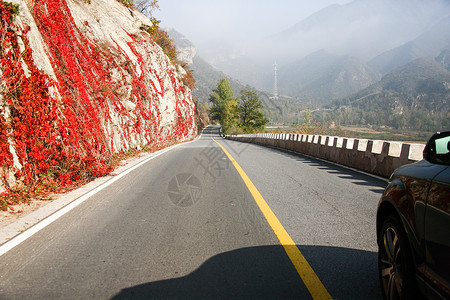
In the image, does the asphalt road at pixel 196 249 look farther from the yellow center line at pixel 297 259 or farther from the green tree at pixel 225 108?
the green tree at pixel 225 108

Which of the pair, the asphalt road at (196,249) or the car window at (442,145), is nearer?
the car window at (442,145)

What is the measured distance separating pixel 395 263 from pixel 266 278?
1.13 metres

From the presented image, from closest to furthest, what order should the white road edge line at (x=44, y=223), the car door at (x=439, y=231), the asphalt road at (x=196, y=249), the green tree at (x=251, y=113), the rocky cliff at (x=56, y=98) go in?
the car door at (x=439, y=231), the asphalt road at (x=196, y=249), the white road edge line at (x=44, y=223), the rocky cliff at (x=56, y=98), the green tree at (x=251, y=113)

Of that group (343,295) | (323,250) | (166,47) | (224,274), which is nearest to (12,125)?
(224,274)

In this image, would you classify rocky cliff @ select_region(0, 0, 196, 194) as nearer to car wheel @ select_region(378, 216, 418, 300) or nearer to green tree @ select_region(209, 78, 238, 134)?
car wheel @ select_region(378, 216, 418, 300)

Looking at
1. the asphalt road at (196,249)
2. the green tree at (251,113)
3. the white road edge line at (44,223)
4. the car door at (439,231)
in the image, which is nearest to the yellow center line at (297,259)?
the asphalt road at (196,249)

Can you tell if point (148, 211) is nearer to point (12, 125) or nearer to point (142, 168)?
point (12, 125)

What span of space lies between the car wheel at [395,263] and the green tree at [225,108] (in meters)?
99.0

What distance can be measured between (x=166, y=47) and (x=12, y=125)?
136 ft

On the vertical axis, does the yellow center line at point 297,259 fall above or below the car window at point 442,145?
below

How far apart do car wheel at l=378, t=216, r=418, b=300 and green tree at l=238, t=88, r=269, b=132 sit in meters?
96.4

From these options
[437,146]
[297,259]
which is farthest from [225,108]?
[437,146]

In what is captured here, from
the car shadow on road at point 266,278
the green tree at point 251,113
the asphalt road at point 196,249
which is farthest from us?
the green tree at point 251,113

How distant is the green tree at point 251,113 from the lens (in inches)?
3898
